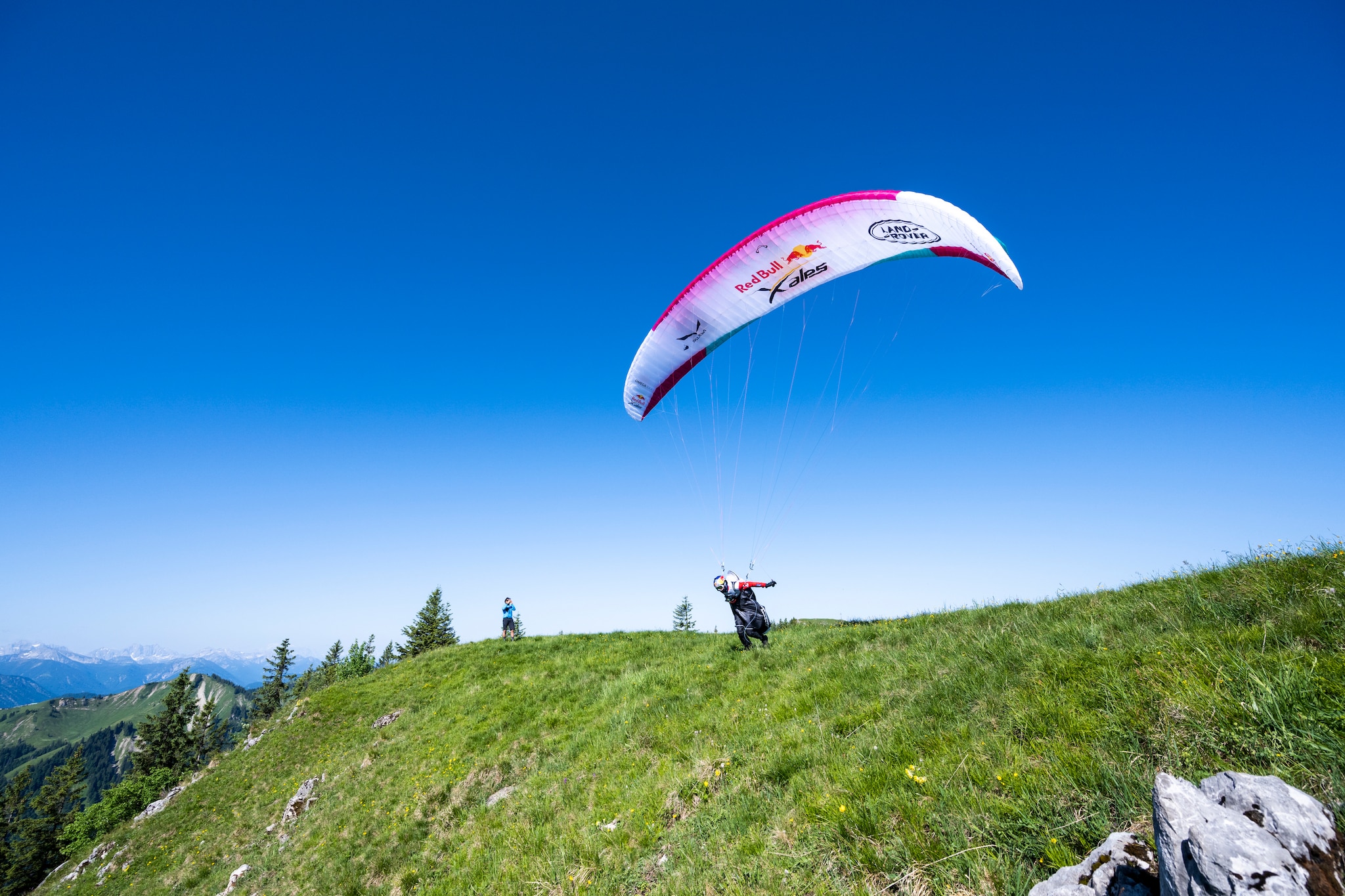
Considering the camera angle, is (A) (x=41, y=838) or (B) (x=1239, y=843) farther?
(A) (x=41, y=838)

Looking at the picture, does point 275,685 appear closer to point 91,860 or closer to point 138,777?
point 138,777

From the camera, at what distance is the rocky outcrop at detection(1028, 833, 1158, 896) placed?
2783 mm

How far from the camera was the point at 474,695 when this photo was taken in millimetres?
15516

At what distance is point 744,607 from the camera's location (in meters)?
12.5

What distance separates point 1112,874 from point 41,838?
293 feet

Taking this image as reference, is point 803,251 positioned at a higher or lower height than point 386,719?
higher

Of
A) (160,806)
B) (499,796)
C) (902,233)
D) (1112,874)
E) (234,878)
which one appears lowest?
(160,806)

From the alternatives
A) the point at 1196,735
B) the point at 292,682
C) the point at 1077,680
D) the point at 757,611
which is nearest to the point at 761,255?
the point at 757,611

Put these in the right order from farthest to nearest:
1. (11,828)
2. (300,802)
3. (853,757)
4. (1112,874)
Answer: (11,828)
(300,802)
(853,757)
(1112,874)

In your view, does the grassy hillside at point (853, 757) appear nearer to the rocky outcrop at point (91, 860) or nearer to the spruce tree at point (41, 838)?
the rocky outcrop at point (91, 860)

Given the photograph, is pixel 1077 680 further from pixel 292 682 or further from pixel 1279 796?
pixel 292 682

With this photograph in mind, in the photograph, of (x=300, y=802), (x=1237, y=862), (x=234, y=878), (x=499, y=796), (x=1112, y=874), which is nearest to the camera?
(x=1237, y=862)

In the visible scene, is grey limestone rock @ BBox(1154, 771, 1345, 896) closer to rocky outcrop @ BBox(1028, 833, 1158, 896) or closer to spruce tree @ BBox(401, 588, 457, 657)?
rocky outcrop @ BBox(1028, 833, 1158, 896)

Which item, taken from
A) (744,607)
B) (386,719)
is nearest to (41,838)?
(386,719)
